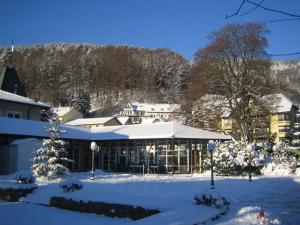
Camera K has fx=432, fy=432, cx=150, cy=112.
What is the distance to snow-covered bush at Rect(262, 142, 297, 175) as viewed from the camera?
1153 inches

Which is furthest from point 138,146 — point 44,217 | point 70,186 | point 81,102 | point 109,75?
point 109,75

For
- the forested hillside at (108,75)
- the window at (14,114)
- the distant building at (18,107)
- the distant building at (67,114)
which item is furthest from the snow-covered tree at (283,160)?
the forested hillside at (108,75)

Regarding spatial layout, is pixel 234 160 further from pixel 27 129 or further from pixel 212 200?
pixel 212 200

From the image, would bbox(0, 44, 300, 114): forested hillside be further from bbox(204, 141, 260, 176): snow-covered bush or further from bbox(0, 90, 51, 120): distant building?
bbox(204, 141, 260, 176): snow-covered bush

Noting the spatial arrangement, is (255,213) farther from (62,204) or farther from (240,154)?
(240,154)

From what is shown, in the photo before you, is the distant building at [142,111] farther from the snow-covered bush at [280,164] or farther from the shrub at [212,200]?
the shrub at [212,200]

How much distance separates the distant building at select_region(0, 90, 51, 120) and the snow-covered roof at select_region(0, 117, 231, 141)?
2.54 m

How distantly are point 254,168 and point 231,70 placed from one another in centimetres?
1208

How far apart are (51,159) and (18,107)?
44.0ft

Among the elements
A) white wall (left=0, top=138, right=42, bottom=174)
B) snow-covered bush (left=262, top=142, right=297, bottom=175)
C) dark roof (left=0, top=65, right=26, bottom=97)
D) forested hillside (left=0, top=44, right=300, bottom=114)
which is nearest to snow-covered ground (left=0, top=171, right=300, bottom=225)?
white wall (left=0, top=138, right=42, bottom=174)

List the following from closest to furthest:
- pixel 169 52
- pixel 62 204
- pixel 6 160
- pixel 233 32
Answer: pixel 62 204 < pixel 6 160 < pixel 233 32 < pixel 169 52

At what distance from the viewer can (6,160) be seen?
28.3 meters

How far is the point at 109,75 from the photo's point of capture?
405 feet

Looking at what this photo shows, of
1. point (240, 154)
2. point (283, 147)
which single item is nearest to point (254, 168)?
point (240, 154)
